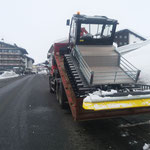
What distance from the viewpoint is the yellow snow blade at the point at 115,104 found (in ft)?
11.7

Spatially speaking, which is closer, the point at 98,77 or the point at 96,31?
the point at 98,77

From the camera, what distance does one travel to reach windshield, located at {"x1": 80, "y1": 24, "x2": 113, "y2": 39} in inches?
247

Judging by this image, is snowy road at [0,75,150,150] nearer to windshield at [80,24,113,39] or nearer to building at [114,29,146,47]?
windshield at [80,24,113,39]

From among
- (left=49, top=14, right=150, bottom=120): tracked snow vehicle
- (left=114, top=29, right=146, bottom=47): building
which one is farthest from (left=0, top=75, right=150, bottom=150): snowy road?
(left=114, top=29, right=146, bottom=47): building

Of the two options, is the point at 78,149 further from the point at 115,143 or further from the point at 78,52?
the point at 78,52

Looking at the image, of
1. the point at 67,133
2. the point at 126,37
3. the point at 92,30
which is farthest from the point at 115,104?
the point at 126,37

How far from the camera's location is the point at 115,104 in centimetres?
373

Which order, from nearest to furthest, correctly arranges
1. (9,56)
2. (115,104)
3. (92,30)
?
1. (115,104)
2. (92,30)
3. (9,56)

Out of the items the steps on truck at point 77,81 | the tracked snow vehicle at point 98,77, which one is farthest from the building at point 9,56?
the steps on truck at point 77,81

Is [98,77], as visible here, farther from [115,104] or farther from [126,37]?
[126,37]

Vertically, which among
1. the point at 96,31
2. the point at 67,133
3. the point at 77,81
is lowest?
the point at 67,133

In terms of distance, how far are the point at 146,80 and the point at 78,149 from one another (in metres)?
7.69

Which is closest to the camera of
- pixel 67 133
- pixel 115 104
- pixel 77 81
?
pixel 115 104

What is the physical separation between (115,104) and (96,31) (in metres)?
3.71
